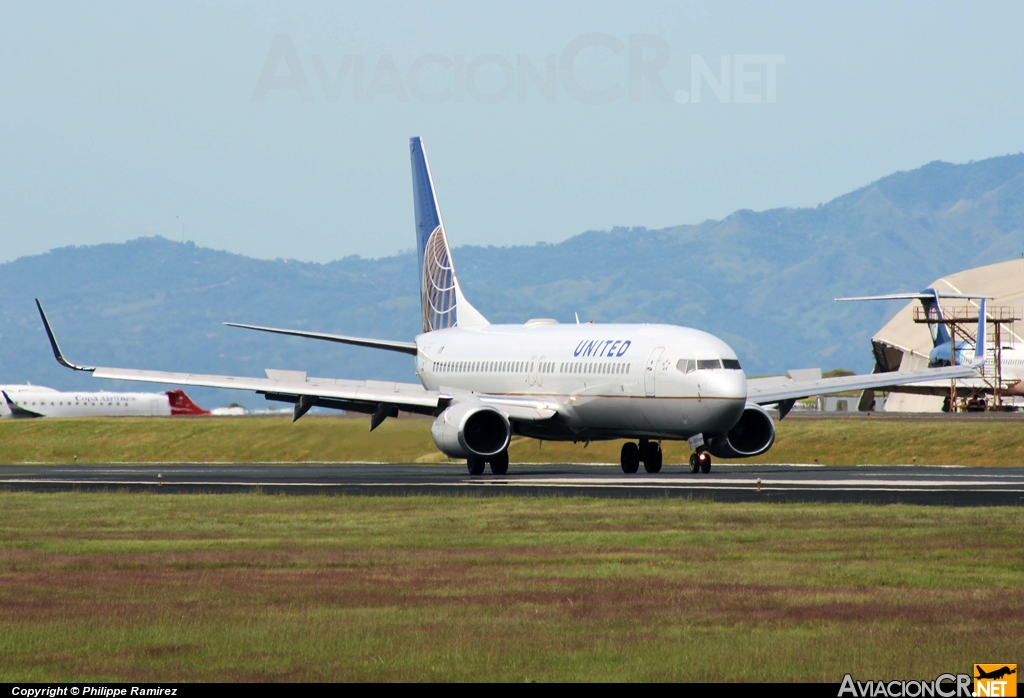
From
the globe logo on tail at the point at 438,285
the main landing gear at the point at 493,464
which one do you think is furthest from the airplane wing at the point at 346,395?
the globe logo on tail at the point at 438,285

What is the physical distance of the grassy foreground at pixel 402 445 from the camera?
176ft

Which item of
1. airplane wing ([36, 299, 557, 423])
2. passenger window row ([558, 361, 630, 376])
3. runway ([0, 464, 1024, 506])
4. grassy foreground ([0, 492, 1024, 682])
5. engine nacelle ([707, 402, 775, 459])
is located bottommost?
runway ([0, 464, 1024, 506])

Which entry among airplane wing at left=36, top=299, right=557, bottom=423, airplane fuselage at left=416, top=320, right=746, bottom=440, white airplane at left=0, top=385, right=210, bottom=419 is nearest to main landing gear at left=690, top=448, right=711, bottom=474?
airplane fuselage at left=416, top=320, right=746, bottom=440

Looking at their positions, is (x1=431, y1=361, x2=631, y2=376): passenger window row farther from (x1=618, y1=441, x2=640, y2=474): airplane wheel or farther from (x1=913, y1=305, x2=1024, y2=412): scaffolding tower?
(x1=913, y1=305, x2=1024, y2=412): scaffolding tower

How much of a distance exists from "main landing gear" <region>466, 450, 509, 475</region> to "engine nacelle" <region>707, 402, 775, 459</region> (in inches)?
232

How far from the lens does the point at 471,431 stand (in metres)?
42.8

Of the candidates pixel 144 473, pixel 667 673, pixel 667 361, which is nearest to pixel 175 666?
pixel 667 673

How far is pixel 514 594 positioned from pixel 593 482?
20.8m

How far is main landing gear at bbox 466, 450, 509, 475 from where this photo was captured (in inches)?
1672

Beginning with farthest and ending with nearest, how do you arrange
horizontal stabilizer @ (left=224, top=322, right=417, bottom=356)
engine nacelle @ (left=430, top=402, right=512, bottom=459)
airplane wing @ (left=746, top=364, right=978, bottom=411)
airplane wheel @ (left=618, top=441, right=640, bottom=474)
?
horizontal stabilizer @ (left=224, top=322, right=417, bottom=356) < airplane wheel @ (left=618, top=441, right=640, bottom=474) < airplane wing @ (left=746, top=364, right=978, bottom=411) < engine nacelle @ (left=430, top=402, right=512, bottom=459)

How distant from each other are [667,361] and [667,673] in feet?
93.3

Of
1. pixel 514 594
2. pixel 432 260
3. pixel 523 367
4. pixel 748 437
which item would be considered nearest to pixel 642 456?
pixel 748 437

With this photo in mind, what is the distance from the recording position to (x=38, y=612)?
1556 cm

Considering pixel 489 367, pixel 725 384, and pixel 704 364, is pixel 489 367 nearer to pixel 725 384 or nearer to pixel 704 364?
pixel 704 364
